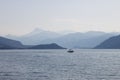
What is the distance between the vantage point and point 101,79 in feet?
204

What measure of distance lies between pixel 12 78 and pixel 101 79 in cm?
1757

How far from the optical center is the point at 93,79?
2431 inches

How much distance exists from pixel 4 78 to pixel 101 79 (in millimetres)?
19080

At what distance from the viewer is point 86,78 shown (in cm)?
6316

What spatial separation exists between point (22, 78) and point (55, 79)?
22.0ft

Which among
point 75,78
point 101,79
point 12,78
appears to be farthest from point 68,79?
point 12,78

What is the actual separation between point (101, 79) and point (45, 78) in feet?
36.7

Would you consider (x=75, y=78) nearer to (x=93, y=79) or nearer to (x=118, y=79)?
(x=93, y=79)

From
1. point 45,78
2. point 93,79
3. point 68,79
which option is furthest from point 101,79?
point 45,78

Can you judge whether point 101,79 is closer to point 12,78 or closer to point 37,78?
point 37,78

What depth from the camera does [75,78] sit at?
62.9m

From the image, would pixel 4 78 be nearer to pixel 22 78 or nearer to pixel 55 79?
pixel 22 78

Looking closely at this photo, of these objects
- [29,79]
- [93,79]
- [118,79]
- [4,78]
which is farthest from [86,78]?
[4,78]

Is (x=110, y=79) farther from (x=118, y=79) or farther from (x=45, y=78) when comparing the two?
(x=45, y=78)
